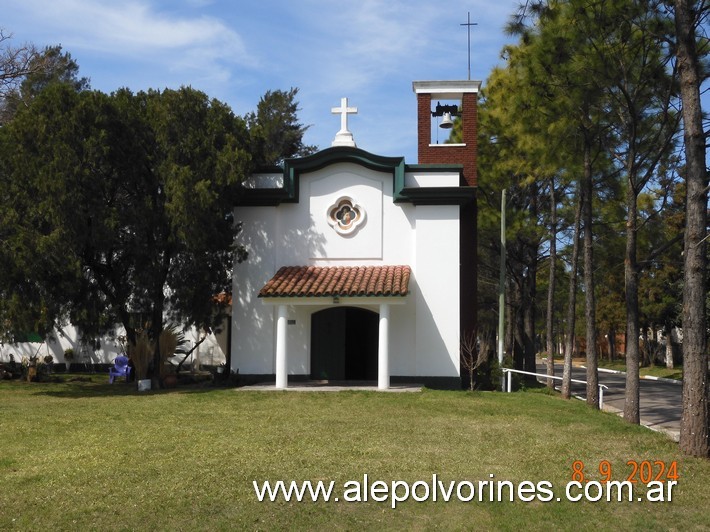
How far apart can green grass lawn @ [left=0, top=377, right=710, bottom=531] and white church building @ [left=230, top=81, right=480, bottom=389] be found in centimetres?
360

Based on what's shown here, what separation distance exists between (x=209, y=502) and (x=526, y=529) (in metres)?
3.40

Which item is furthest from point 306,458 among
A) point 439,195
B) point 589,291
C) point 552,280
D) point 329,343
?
point 552,280

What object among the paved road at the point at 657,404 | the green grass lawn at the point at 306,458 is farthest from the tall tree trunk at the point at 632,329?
the paved road at the point at 657,404

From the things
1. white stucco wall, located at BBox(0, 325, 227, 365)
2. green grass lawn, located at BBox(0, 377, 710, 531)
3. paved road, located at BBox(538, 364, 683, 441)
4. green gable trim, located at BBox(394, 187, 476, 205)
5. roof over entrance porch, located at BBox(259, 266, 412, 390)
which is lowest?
paved road, located at BBox(538, 364, 683, 441)

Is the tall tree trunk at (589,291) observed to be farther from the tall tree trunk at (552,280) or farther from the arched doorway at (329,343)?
the arched doorway at (329,343)

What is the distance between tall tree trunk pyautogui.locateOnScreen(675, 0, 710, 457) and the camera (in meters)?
10.7

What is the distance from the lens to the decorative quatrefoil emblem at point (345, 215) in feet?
69.9

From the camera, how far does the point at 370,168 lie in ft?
69.9

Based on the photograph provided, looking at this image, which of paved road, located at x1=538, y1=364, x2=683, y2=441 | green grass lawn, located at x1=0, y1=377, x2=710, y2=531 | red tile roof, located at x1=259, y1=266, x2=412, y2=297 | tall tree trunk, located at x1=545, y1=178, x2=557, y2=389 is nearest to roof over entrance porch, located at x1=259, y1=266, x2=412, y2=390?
red tile roof, located at x1=259, y1=266, x2=412, y2=297

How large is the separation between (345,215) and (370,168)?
1.53 m

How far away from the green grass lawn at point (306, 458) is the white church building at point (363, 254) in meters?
3.60

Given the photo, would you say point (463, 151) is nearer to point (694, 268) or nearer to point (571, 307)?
point (571, 307)

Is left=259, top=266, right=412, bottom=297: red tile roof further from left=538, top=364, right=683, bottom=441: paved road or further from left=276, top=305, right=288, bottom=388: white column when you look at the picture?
left=538, top=364, right=683, bottom=441: paved road

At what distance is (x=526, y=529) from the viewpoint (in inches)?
292
